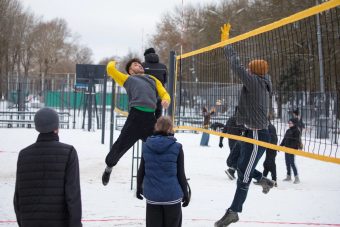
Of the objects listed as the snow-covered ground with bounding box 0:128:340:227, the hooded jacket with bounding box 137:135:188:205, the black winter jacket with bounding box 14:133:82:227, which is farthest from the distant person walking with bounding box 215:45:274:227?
the black winter jacket with bounding box 14:133:82:227

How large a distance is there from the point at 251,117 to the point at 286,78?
27.2 inches

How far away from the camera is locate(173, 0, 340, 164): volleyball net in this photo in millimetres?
5164

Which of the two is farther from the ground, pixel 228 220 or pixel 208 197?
pixel 228 220

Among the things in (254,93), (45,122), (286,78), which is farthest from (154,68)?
(45,122)

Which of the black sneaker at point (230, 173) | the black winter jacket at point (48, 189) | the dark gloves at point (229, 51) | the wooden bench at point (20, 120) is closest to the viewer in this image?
the black winter jacket at point (48, 189)

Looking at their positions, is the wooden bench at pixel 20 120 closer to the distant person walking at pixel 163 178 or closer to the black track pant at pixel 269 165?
the black track pant at pixel 269 165

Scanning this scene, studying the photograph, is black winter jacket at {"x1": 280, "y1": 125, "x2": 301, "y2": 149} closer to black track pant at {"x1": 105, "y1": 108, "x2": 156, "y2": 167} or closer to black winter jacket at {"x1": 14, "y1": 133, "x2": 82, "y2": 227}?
black track pant at {"x1": 105, "y1": 108, "x2": 156, "y2": 167}

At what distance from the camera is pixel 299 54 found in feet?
19.5

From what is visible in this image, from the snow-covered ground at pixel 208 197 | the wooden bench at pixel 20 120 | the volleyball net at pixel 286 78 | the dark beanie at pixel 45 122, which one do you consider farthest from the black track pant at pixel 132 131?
the wooden bench at pixel 20 120

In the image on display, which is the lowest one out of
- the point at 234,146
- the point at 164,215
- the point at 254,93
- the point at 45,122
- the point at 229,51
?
the point at 164,215

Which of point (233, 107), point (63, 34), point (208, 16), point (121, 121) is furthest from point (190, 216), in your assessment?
point (63, 34)

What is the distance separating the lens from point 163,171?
14.5ft

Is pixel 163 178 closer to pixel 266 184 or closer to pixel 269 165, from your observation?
pixel 266 184

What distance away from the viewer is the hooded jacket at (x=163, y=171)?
443 cm
